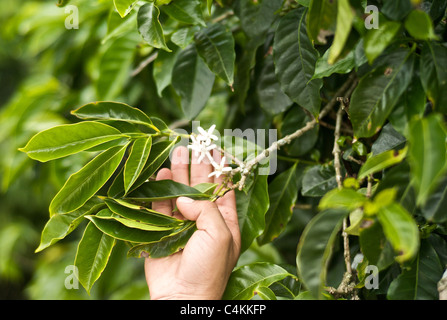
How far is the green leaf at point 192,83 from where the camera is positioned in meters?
0.69

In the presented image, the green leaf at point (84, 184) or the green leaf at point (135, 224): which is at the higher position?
the green leaf at point (84, 184)

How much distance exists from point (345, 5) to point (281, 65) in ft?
0.69

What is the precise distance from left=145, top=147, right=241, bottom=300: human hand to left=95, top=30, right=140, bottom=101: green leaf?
0.39 metres

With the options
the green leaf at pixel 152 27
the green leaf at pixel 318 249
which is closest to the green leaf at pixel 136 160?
the green leaf at pixel 152 27

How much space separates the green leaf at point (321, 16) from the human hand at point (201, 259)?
0.83 feet

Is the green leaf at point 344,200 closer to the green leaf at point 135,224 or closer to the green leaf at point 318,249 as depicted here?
the green leaf at point 318,249

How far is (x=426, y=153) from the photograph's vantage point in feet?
1.09

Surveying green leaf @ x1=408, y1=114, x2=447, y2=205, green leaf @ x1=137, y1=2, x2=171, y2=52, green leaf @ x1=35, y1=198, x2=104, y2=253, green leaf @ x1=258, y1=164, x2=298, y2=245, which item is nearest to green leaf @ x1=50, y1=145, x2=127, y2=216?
green leaf @ x1=35, y1=198, x2=104, y2=253

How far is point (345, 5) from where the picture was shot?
377mm

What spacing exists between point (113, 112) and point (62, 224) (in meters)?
0.16

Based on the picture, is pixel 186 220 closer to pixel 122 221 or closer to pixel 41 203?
pixel 122 221

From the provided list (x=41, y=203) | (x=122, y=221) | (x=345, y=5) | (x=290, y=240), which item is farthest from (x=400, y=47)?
(x=41, y=203)

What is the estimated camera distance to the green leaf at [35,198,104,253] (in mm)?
540
